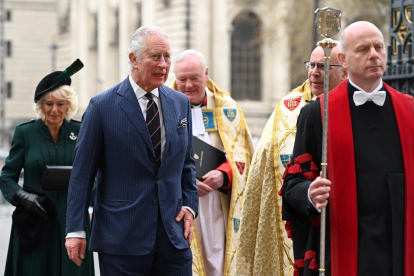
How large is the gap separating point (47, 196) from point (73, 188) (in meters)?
1.65

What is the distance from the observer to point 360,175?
4441 millimetres

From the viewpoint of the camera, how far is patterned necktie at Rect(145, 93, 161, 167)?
5043 millimetres

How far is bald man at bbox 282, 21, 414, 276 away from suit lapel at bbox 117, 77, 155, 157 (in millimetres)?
869

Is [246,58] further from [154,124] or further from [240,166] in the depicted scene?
[154,124]

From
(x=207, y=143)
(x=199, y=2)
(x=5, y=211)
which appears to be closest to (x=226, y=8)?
(x=199, y=2)

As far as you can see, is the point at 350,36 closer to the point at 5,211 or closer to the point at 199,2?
the point at 5,211

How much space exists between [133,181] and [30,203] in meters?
1.78

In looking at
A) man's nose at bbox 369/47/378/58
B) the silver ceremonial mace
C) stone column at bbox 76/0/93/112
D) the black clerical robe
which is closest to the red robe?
the black clerical robe

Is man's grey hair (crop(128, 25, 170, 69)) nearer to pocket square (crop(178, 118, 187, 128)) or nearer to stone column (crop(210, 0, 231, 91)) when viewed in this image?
pocket square (crop(178, 118, 187, 128))

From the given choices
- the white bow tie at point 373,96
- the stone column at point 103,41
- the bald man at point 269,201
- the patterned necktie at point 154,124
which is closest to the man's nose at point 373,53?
the white bow tie at point 373,96

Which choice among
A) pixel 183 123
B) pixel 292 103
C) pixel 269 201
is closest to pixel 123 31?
pixel 292 103

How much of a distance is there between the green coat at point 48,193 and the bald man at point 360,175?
252 cm

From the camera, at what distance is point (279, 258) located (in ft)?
20.4

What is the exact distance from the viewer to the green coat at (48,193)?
21.8 ft
